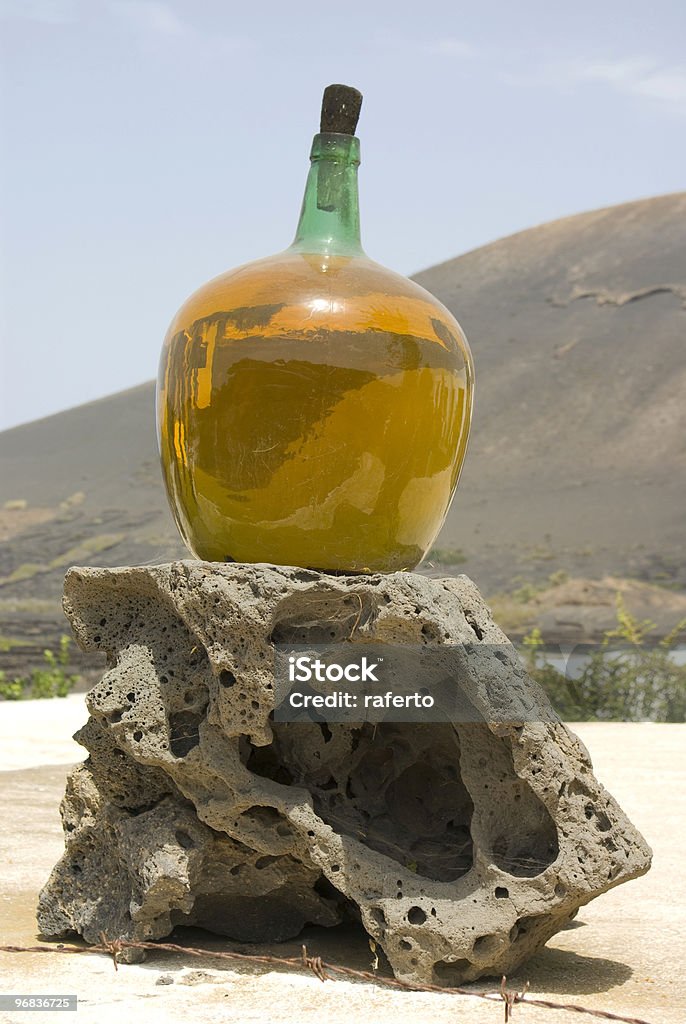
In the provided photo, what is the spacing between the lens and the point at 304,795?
4.40 m

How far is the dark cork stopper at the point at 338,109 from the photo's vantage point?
16.1ft

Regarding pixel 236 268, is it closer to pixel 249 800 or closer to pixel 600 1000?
pixel 249 800

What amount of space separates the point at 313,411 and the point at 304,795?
136 cm

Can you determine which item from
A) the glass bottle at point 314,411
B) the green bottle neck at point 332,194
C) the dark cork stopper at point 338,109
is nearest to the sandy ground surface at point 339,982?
the glass bottle at point 314,411

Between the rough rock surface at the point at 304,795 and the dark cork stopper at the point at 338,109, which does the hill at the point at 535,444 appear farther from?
the dark cork stopper at the point at 338,109

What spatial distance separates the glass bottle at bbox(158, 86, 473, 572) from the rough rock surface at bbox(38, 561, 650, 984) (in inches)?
10.9

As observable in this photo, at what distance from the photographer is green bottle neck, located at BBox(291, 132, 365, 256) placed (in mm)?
4898

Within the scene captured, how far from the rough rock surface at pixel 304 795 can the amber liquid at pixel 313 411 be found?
0.28 metres

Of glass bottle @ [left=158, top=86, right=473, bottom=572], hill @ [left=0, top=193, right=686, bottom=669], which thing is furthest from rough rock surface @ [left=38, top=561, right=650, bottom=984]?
hill @ [left=0, top=193, right=686, bottom=669]

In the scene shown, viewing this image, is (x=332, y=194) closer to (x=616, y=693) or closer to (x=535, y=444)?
(x=616, y=693)

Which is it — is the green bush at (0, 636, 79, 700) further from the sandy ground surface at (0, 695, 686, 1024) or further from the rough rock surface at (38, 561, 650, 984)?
the rough rock surface at (38, 561, 650, 984)

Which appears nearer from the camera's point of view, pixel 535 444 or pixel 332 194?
pixel 332 194

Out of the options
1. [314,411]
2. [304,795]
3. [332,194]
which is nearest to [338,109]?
[332,194]

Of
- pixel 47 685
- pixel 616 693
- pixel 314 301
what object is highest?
pixel 314 301
